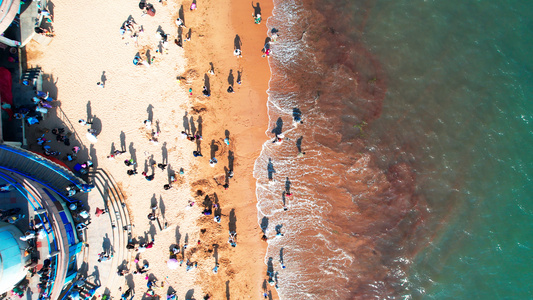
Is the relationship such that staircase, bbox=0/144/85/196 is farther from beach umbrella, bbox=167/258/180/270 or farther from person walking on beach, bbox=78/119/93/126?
beach umbrella, bbox=167/258/180/270

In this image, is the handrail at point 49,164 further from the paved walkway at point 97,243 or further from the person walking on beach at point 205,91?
the person walking on beach at point 205,91

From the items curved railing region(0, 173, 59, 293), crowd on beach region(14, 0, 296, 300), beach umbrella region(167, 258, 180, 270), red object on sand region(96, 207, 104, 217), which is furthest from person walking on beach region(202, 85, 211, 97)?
curved railing region(0, 173, 59, 293)

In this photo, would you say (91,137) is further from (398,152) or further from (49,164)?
(398,152)

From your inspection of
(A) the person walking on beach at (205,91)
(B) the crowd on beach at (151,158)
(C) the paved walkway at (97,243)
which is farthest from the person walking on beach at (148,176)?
(A) the person walking on beach at (205,91)

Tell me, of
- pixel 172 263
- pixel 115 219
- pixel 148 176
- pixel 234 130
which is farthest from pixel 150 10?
pixel 172 263

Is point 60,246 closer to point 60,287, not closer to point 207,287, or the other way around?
point 60,287

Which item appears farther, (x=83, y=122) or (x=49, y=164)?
(x=83, y=122)
